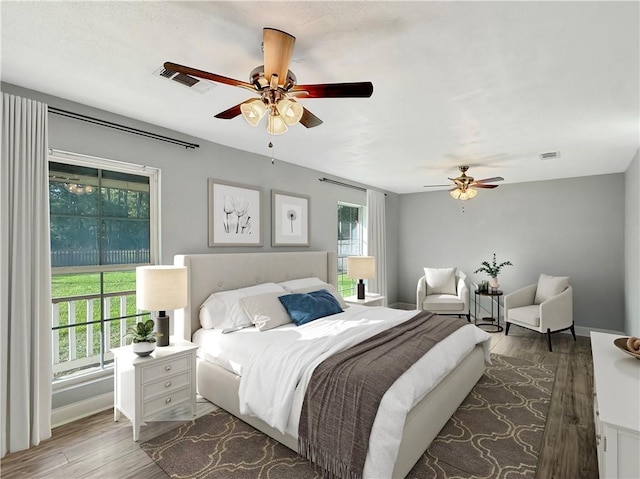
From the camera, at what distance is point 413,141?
355 cm

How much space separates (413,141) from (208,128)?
207 cm

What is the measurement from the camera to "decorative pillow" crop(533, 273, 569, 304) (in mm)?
4949

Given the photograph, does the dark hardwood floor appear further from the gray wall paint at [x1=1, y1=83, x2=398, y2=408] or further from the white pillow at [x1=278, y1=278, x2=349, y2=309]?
the white pillow at [x1=278, y1=278, x2=349, y2=309]

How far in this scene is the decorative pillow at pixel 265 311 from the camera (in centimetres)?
310

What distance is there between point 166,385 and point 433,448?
6.53ft

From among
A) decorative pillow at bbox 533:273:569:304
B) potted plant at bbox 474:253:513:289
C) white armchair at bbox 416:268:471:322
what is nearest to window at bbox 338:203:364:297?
white armchair at bbox 416:268:471:322

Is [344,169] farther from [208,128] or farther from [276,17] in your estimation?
[276,17]

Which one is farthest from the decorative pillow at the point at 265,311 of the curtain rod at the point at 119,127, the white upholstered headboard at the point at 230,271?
the curtain rod at the point at 119,127

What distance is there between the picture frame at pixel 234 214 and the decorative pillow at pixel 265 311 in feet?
2.71

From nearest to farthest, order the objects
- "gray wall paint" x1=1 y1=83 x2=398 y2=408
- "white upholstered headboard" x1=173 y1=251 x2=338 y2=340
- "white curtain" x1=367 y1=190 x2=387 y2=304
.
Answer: "gray wall paint" x1=1 y1=83 x2=398 y2=408, "white upholstered headboard" x1=173 y1=251 x2=338 y2=340, "white curtain" x1=367 y1=190 x2=387 y2=304

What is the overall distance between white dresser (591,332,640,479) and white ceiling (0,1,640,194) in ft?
5.91

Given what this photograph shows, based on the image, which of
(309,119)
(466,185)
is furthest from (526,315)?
(309,119)

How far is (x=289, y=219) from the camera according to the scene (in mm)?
4535

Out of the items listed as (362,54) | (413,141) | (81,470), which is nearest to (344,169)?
(413,141)
